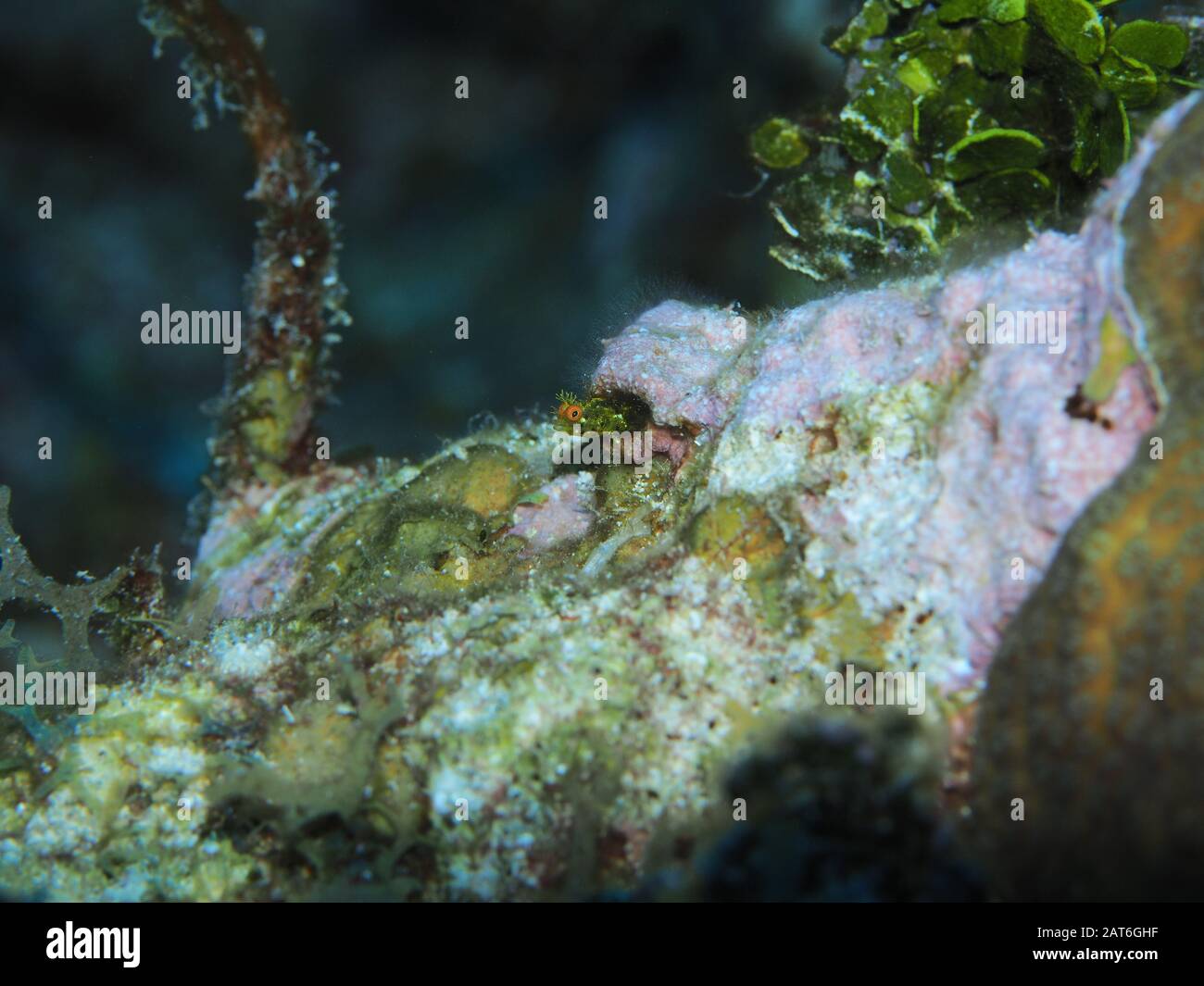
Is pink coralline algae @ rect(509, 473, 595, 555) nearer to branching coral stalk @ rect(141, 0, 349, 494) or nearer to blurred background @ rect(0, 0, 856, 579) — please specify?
branching coral stalk @ rect(141, 0, 349, 494)

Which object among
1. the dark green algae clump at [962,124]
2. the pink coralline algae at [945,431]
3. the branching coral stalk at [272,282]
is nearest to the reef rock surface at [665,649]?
the pink coralline algae at [945,431]

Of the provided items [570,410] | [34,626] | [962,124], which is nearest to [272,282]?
[570,410]

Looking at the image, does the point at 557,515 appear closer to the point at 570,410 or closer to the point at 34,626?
the point at 570,410

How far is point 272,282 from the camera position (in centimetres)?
489

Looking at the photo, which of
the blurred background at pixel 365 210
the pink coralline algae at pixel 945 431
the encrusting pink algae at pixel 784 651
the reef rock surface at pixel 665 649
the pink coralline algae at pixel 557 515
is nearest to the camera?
the encrusting pink algae at pixel 784 651

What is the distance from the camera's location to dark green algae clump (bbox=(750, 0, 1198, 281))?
10.5ft

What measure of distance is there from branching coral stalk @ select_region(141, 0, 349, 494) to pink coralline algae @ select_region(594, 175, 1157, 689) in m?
3.35

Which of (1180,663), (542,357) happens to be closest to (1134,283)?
(1180,663)

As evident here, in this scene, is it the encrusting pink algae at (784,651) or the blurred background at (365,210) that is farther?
the blurred background at (365,210)

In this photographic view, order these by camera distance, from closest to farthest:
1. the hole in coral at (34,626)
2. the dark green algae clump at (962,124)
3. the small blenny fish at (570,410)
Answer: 1. the dark green algae clump at (962,124)
2. the small blenny fish at (570,410)
3. the hole in coral at (34,626)

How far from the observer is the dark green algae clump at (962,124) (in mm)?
3189

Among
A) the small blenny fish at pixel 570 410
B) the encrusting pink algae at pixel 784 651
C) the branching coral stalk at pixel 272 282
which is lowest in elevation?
the encrusting pink algae at pixel 784 651

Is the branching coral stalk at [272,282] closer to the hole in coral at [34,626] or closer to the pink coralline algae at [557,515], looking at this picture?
the pink coralline algae at [557,515]

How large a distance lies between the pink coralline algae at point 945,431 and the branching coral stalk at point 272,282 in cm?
335
